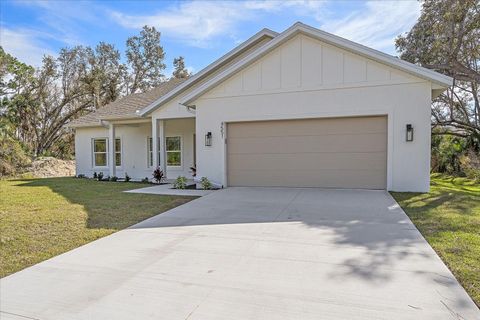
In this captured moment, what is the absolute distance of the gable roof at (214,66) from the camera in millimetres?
12680

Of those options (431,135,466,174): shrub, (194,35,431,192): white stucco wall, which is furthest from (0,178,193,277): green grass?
(431,135,466,174): shrub

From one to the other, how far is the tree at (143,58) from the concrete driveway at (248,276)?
30.5 m

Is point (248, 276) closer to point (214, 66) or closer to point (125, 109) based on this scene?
point (214, 66)

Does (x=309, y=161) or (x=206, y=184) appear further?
Result: (x=206, y=184)

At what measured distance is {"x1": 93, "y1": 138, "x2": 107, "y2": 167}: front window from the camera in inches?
653

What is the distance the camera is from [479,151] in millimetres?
19469

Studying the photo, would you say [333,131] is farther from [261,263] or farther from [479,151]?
[479,151]

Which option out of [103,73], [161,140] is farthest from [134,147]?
[103,73]

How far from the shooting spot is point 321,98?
9.73 metres

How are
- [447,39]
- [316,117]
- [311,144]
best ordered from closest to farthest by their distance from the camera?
[316,117] < [311,144] < [447,39]

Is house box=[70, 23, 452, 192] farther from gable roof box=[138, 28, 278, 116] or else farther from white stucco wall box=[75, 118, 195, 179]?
white stucco wall box=[75, 118, 195, 179]

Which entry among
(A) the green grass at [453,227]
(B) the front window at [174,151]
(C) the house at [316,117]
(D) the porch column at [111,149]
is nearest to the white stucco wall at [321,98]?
(C) the house at [316,117]

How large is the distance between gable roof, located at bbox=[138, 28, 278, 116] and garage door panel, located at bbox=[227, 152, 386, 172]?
3.85 metres

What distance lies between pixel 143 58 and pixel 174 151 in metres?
22.3
